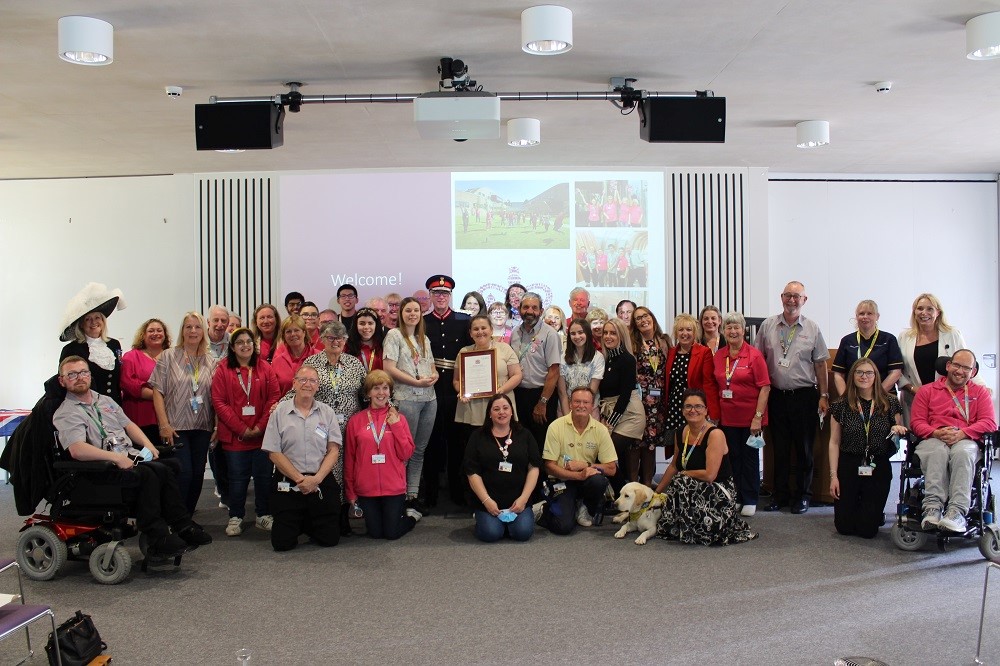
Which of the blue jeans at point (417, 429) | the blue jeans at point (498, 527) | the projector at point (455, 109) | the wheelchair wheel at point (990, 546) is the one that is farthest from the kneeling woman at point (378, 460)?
the wheelchair wheel at point (990, 546)

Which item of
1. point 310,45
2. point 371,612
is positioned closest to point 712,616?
point 371,612

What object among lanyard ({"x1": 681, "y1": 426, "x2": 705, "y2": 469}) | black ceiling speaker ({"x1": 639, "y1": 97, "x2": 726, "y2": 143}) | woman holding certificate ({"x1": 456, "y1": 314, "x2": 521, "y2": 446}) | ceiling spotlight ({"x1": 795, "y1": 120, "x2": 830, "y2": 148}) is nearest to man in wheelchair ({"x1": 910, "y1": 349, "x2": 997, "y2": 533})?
lanyard ({"x1": 681, "y1": 426, "x2": 705, "y2": 469})

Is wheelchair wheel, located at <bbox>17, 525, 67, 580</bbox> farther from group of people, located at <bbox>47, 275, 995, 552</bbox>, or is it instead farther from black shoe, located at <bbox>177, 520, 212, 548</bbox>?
black shoe, located at <bbox>177, 520, 212, 548</bbox>

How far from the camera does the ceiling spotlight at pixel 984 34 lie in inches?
167

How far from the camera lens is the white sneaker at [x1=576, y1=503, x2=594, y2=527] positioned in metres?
5.38

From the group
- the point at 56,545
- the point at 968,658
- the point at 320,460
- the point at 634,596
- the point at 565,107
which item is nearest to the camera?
the point at 968,658

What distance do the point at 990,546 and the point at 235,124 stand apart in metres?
5.20

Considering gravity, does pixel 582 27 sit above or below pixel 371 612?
above

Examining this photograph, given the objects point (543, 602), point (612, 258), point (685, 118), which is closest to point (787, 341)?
point (685, 118)

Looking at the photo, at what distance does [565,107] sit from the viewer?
19.9ft

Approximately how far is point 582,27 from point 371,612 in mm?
3188

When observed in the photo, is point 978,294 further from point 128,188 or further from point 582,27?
point 128,188

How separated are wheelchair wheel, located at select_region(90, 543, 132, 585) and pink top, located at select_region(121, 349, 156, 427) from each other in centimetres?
121

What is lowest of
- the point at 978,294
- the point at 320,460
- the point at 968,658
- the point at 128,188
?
the point at 968,658
